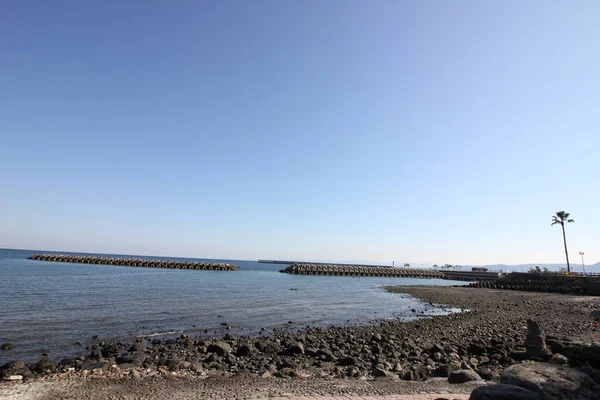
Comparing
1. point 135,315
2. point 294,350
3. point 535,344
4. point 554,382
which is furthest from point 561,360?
point 135,315

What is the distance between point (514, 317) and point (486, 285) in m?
42.3

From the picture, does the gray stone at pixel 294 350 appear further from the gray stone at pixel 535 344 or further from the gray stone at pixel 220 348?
the gray stone at pixel 535 344

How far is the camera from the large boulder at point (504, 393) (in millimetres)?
5793

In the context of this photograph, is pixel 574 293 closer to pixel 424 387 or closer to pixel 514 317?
pixel 514 317

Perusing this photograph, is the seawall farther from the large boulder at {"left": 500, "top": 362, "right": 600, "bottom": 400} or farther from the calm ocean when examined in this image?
the large boulder at {"left": 500, "top": 362, "right": 600, "bottom": 400}

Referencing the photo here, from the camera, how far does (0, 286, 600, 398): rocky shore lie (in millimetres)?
10906

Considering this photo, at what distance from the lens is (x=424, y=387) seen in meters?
9.36

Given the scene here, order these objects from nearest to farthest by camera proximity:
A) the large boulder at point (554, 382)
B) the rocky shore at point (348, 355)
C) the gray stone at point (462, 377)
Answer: the large boulder at point (554, 382)
the gray stone at point (462, 377)
the rocky shore at point (348, 355)

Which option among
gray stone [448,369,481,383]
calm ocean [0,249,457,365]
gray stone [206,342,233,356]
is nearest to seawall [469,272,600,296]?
calm ocean [0,249,457,365]

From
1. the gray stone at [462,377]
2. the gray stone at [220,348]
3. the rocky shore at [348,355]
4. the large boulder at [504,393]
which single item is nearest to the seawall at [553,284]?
the rocky shore at [348,355]

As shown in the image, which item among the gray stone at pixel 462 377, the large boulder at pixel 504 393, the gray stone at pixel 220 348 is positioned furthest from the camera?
the gray stone at pixel 220 348

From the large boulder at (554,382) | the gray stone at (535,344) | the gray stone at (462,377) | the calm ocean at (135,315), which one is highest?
the large boulder at (554,382)

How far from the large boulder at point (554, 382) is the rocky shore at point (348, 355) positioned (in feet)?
3.73

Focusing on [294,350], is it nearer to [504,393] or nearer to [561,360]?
[561,360]
